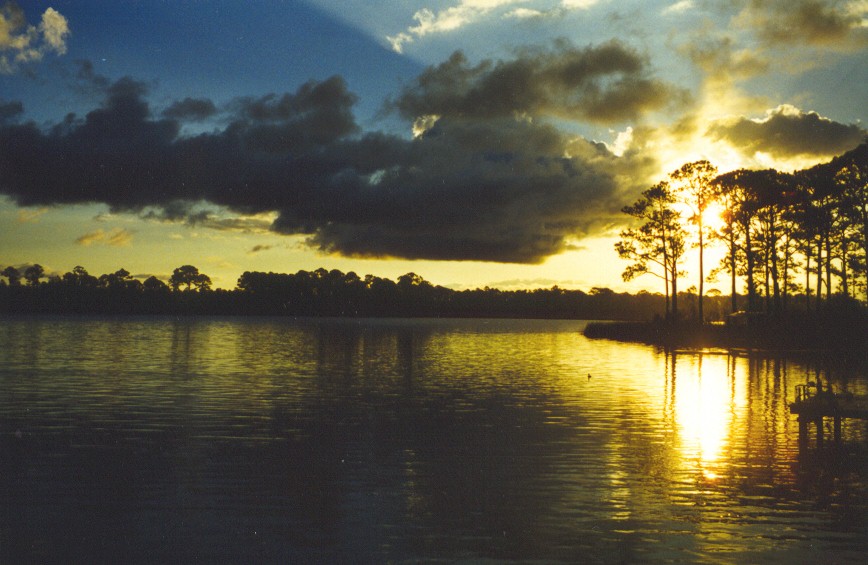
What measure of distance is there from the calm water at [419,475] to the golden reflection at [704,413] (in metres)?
0.16

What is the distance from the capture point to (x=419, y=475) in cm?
2038

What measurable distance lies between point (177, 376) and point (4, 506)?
31.2m

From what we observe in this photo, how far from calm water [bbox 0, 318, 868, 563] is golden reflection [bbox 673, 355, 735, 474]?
162 millimetres

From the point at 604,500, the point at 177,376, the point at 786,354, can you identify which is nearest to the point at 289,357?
the point at 177,376

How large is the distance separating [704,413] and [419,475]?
16.8 meters

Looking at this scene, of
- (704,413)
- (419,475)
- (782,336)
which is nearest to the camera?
(419,475)

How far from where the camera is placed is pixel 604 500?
1769 cm

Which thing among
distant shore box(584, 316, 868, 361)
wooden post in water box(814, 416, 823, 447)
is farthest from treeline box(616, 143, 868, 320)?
wooden post in water box(814, 416, 823, 447)

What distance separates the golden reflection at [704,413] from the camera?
23219 mm

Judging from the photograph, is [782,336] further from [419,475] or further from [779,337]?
[419,475]

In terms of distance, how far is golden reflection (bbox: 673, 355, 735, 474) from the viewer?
23219 mm

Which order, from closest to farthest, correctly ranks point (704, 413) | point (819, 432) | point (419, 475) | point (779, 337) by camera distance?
point (419, 475), point (819, 432), point (704, 413), point (779, 337)

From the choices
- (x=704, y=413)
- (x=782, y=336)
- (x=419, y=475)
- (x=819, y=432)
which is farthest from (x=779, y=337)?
(x=419, y=475)

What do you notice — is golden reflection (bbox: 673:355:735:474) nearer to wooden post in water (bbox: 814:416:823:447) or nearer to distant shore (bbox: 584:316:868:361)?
wooden post in water (bbox: 814:416:823:447)
